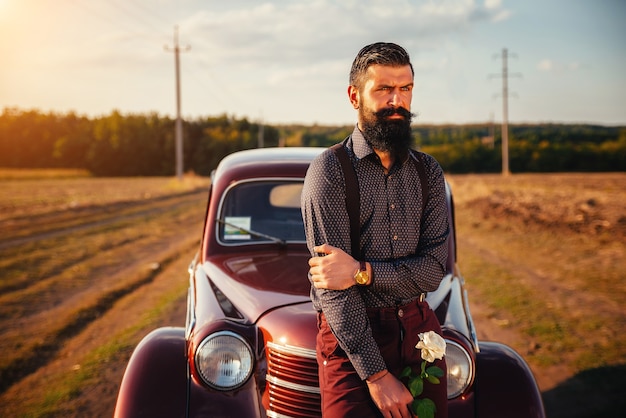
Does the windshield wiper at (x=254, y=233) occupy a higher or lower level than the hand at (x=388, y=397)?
higher

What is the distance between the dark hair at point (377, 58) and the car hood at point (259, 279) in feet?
4.57

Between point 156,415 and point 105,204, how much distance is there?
18552 millimetres

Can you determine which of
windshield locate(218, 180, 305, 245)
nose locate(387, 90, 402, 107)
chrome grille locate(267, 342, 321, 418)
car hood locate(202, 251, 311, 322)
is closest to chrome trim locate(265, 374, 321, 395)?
chrome grille locate(267, 342, 321, 418)

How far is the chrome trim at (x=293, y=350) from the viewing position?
2568mm

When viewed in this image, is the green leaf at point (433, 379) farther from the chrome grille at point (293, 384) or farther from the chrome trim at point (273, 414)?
the chrome trim at point (273, 414)

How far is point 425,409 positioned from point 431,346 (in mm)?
218

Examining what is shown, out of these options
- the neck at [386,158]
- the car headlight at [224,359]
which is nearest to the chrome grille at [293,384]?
the car headlight at [224,359]

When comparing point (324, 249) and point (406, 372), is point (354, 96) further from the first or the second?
point (406, 372)

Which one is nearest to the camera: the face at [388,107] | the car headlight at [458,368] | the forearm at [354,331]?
the forearm at [354,331]

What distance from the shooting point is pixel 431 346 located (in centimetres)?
185

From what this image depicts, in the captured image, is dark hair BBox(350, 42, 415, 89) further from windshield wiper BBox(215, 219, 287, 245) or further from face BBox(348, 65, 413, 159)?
windshield wiper BBox(215, 219, 287, 245)

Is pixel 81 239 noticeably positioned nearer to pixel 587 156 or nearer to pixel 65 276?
pixel 65 276

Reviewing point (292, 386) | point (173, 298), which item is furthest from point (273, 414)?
point (173, 298)

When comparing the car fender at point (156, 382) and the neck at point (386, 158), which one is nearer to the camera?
the neck at point (386, 158)
